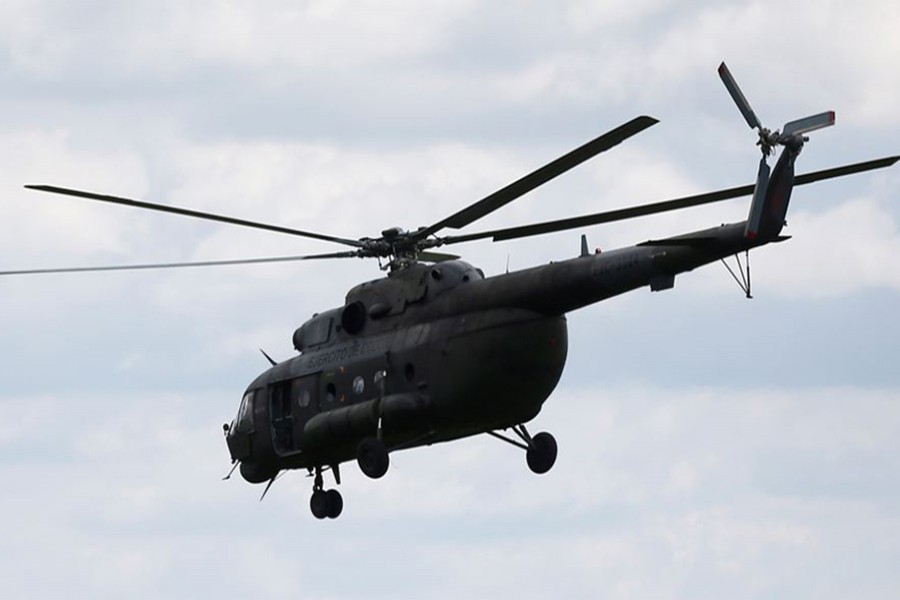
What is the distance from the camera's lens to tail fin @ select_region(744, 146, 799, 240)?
139 feet

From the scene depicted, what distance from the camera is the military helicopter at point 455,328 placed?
4306 cm

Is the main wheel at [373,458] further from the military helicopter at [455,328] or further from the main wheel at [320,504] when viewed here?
the main wheel at [320,504]

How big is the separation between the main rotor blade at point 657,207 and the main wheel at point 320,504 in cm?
874

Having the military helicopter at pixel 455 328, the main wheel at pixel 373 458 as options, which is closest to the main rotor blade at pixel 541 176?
the military helicopter at pixel 455 328

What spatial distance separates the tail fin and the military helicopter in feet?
0.10

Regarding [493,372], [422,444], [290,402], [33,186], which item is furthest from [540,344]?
[33,186]

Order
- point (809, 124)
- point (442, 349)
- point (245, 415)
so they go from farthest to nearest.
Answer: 1. point (245, 415)
2. point (442, 349)
3. point (809, 124)

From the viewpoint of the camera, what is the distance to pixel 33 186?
4625 centimetres

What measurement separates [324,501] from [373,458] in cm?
593

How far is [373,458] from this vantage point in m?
47.4

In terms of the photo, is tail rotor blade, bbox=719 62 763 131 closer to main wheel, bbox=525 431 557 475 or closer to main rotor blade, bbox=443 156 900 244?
main rotor blade, bbox=443 156 900 244

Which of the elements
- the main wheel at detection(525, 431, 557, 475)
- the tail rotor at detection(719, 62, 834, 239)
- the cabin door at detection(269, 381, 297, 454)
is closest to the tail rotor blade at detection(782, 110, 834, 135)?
the tail rotor at detection(719, 62, 834, 239)

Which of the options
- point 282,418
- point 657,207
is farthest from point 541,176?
point 282,418

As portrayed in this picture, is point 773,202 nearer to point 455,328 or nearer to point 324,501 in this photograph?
point 455,328
